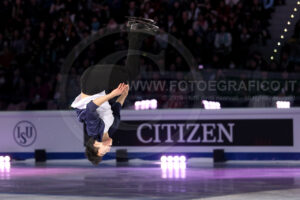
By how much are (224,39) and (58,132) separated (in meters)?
6.59

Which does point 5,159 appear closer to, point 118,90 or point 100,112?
point 100,112

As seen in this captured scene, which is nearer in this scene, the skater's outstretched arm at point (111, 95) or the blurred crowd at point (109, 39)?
the skater's outstretched arm at point (111, 95)

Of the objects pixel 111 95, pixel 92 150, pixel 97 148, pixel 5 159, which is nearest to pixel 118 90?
pixel 111 95

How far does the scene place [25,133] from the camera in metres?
23.4

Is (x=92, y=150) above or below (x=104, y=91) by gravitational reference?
below

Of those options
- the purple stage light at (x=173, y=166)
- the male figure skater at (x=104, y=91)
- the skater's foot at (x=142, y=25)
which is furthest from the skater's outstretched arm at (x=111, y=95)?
the purple stage light at (x=173, y=166)

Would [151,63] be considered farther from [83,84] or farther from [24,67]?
[83,84]

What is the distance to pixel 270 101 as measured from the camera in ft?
70.0

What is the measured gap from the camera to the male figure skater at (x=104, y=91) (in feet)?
34.5

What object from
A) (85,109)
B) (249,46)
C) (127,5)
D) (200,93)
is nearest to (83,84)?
(85,109)

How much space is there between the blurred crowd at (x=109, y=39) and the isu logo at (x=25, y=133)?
623 mm

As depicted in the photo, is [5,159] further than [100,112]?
Yes

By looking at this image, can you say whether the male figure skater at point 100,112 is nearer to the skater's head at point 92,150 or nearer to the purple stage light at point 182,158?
the skater's head at point 92,150

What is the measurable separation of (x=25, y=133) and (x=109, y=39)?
4.70 meters
